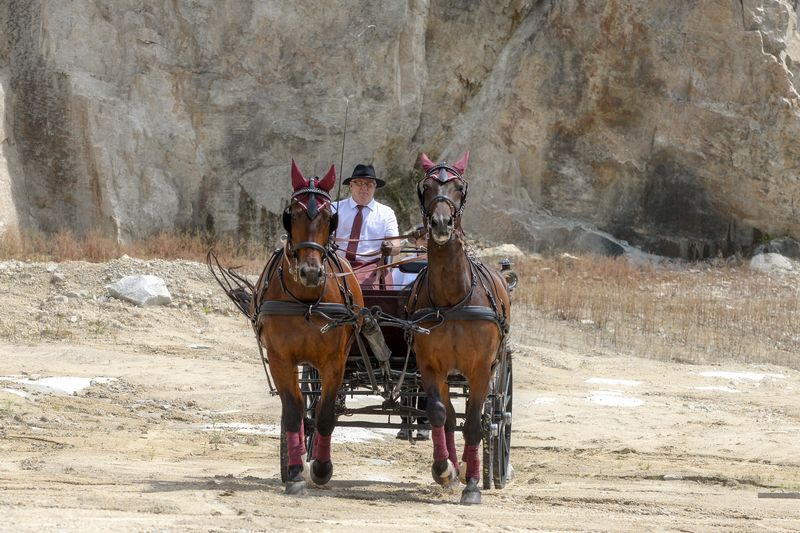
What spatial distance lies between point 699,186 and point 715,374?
9936 mm

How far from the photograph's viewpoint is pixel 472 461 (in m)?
7.67

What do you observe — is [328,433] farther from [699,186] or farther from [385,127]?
[699,186]

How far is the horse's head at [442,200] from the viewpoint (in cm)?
719

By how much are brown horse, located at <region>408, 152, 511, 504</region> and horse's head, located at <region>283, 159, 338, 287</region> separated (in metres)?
0.62

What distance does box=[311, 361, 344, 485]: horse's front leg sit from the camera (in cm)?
773

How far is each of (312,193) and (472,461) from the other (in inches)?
80.1

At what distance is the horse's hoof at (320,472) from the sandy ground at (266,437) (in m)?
0.09

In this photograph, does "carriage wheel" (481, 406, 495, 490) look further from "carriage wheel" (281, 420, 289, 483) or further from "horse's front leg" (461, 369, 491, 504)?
"carriage wheel" (281, 420, 289, 483)

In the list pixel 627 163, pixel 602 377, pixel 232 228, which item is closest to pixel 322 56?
pixel 232 228

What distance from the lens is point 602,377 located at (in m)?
15.1

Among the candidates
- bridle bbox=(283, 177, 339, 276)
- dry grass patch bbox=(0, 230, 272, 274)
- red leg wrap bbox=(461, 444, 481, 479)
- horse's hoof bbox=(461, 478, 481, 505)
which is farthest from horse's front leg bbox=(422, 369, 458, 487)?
dry grass patch bbox=(0, 230, 272, 274)

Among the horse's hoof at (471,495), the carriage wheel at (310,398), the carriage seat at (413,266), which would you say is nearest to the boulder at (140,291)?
the carriage wheel at (310,398)

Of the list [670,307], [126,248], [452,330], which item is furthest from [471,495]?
[126,248]

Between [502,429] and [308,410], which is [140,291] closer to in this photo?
[308,410]
